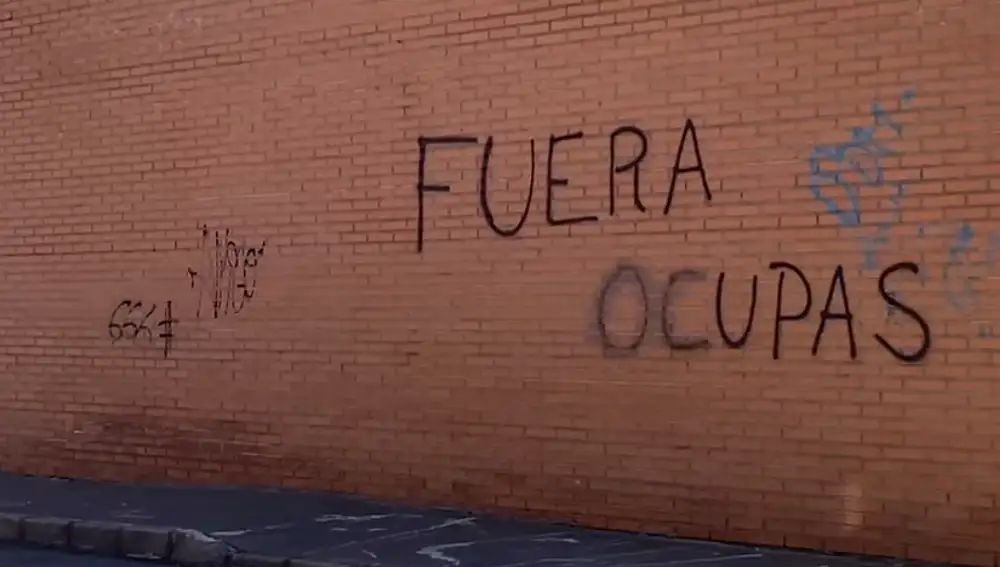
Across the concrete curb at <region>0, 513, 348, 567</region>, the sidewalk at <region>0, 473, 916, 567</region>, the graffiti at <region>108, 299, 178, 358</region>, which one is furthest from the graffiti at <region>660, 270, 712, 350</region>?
the graffiti at <region>108, 299, 178, 358</region>

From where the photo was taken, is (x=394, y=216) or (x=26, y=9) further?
(x=26, y=9)

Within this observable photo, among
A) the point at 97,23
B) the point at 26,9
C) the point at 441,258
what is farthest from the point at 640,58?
the point at 26,9

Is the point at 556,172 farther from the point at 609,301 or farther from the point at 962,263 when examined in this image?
the point at 962,263

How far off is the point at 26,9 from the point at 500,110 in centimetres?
468

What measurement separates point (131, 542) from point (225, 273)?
2262 mm

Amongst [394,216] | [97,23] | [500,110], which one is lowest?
[394,216]

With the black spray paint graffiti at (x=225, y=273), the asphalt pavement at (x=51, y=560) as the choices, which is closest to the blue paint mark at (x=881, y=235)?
the black spray paint graffiti at (x=225, y=273)

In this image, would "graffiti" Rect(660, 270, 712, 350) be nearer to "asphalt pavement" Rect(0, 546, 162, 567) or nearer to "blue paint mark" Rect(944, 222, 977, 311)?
"blue paint mark" Rect(944, 222, 977, 311)

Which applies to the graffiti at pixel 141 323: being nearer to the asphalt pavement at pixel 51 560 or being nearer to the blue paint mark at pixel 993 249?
the asphalt pavement at pixel 51 560

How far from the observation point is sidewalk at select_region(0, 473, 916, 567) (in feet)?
24.6

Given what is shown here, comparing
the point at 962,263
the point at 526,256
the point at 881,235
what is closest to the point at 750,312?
the point at 881,235

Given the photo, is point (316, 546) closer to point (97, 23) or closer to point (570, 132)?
point (570, 132)

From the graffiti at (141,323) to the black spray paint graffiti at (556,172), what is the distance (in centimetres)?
237

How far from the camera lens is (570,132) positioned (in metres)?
8.47
